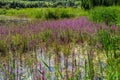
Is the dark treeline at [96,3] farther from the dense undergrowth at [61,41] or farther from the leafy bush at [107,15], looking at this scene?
the dense undergrowth at [61,41]

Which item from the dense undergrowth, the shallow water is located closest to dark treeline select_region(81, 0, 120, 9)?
the dense undergrowth

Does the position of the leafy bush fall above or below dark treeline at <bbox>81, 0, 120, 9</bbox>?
above

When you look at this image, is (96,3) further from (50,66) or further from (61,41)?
(50,66)

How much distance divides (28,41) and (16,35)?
1.22 meters

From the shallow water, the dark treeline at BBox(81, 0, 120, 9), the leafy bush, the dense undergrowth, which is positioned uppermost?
the shallow water

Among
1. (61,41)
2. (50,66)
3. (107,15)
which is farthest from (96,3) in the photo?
(50,66)

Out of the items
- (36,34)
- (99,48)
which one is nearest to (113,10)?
(36,34)

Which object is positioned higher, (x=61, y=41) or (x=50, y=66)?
(x=50, y=66)

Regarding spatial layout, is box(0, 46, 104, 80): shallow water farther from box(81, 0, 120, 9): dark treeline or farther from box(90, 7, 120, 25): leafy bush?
box(81, 0, 120, 9): dark treeline

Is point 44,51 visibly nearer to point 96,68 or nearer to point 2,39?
point 2,39

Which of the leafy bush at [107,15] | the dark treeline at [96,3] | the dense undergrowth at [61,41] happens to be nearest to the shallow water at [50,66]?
the dense undergrowth at [61,41]

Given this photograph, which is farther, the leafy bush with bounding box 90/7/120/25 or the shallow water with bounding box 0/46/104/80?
the leafy bush with bounding box 90/7/120/25

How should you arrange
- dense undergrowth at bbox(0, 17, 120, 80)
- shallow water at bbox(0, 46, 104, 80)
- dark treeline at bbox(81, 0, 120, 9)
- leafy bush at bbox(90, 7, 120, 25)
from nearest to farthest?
shallow water at bbox(0, 46, 104, 80) → dense undergrowth at bbox(0, 17, 120, 80) → leafy bush at bbox(90, 7, 120, 25) → dark treeline at bbox(81, 0, 120, 9)

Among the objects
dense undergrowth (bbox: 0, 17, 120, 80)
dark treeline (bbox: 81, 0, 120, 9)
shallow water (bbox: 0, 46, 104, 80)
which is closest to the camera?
shallow water (bbox: 0, 46, 104, 80)
